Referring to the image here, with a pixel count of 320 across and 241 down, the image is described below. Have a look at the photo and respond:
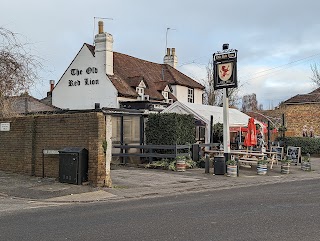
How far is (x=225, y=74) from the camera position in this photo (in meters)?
16.9

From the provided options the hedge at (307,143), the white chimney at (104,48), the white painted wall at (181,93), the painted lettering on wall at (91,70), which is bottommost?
the hedge at (307,143)

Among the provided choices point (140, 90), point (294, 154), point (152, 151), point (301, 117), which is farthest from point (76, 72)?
point (301, 117)

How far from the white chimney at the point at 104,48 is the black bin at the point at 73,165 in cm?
1975

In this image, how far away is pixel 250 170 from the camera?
18.9 meters

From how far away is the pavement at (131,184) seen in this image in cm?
1115

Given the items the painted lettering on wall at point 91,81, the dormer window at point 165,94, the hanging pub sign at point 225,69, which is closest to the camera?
the hanging pub sign at point 225,69

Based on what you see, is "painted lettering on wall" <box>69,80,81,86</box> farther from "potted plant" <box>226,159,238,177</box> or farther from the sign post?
"potted plant" <box>226,159,238,177</box>

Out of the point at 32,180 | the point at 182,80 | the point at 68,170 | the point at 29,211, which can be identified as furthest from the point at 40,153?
the point at 182,80

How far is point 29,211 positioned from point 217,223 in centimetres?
446

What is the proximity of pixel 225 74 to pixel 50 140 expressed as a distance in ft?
25.6

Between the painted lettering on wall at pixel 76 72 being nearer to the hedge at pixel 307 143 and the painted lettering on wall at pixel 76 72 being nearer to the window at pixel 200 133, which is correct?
the window at pixel 200 133

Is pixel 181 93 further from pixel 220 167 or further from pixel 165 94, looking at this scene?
pixel 220 167

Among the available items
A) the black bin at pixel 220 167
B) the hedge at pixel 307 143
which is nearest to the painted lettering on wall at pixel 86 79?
the hedge at pixel 307 143

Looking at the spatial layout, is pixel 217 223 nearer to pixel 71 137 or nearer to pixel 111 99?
pixel 71 137
